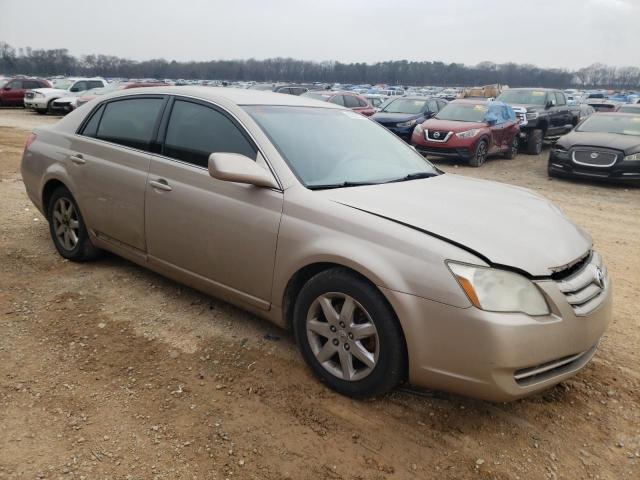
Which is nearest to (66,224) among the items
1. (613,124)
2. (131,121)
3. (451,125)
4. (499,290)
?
(131,121)

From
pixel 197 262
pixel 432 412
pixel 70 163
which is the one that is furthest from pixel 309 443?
pixel 70 163

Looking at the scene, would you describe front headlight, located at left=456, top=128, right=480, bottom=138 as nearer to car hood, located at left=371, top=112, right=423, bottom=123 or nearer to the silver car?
car hood, located at left=371, top=112, right=423, bottom=123

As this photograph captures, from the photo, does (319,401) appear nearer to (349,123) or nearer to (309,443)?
(309,443)

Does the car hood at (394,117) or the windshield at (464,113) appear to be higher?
the windshield at (464,113)

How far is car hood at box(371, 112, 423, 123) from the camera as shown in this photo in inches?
586

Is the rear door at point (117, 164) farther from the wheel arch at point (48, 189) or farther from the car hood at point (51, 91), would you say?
the car hood at point (51, 91)

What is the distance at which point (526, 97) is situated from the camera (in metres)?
15.8

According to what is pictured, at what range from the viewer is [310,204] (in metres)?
2.93

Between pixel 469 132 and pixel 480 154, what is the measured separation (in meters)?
0.70

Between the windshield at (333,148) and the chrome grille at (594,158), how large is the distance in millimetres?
7858

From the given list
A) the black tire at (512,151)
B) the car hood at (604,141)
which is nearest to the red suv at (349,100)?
the black tire at (512,151)

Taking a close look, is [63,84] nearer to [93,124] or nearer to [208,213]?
[93,124]

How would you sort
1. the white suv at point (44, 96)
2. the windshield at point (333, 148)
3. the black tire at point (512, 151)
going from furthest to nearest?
the white suv at point (44, 96) → the black tire at point (512, 151) → the windshield at point (333, 148)

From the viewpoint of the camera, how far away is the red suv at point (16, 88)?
25.8 metres
